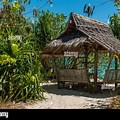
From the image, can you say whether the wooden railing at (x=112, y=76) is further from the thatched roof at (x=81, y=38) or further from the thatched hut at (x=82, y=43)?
the thatched roof at (x=81, y=38)

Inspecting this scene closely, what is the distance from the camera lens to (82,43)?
9.77m

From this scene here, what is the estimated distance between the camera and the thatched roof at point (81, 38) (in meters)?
9.87

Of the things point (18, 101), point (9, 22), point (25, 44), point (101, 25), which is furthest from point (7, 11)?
point (101, 25)

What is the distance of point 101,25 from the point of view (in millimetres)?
12055

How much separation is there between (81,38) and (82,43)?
381 mm

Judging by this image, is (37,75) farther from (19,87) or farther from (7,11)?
(7,11)

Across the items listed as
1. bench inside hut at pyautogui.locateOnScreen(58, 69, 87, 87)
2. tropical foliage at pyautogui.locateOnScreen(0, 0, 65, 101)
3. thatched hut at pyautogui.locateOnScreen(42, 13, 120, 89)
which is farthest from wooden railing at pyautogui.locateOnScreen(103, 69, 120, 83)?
tropical foliage at pyautogui.locateOnScreen(0, 0, 65, 101)

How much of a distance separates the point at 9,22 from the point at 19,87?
1.71 m

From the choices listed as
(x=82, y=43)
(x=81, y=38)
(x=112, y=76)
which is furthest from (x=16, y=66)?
(x=112, y=76)

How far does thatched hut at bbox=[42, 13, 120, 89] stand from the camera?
390 inches

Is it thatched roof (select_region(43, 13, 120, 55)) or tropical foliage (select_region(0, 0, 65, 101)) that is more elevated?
thatched roof (select_region(43, 13, 120, 55))

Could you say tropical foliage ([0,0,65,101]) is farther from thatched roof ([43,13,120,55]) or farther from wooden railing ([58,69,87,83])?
wooden railing ([58,69,87,83])

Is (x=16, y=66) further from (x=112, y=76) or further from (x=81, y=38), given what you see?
(x=112, y=76)
